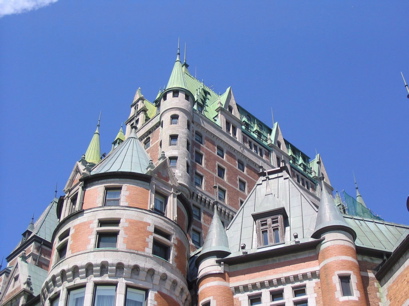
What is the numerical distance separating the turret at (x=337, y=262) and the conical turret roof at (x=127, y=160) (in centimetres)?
1267

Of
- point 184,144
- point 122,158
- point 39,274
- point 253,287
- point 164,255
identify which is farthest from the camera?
point 184,144

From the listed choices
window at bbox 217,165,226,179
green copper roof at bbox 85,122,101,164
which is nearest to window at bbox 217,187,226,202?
window at bbox 217,165,226,179

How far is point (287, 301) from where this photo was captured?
33.9 m

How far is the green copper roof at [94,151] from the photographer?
79.1 meters

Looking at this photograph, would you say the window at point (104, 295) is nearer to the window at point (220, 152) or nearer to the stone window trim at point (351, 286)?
the stone window trim at point (351, 286)

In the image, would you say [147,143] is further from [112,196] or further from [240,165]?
[112,196]

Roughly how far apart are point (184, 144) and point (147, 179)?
2866 centimetres

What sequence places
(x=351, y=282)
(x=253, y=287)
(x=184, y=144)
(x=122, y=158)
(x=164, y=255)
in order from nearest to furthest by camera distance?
(x=351, y=282) → (x=253, y=287) → (x=164, y=255) → (x=122, y=158) → (x=184, y=144)

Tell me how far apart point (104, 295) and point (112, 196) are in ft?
23.8

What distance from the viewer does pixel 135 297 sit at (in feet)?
113

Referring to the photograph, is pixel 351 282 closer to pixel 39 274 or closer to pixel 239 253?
pixel 239 253

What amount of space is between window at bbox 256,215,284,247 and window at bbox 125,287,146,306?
7680mm

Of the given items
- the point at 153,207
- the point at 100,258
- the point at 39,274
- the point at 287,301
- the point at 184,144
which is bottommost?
the point at 287,301

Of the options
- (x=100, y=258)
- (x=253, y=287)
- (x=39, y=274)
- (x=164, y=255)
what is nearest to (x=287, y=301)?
(x=253, y=287)
